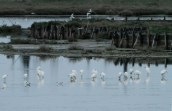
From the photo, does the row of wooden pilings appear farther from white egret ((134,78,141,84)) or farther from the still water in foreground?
white egret ((134,78,141,84))

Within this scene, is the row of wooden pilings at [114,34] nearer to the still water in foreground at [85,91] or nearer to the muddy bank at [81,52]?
the muddy bank at [81,52]

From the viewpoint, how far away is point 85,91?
1591cm

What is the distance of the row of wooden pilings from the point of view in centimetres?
2900

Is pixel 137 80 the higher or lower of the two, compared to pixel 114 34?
lower

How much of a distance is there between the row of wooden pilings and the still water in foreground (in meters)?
6.82

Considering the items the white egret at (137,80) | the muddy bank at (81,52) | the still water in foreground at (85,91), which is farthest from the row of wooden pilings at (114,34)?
the white egret at (137,80)

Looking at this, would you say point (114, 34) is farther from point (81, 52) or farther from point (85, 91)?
point (85, 91)

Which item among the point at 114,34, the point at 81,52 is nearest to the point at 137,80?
the point at 81,52

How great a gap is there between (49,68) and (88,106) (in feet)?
29.5

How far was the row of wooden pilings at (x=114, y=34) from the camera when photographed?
95.1 feet

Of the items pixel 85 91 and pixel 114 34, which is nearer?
pixel 85 91

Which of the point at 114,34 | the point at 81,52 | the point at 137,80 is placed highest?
the point at 114,34

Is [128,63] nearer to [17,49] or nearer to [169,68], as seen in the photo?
[169,68]

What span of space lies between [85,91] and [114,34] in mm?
15431
